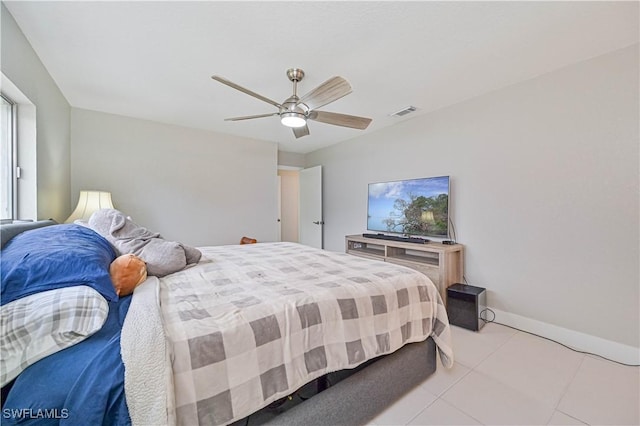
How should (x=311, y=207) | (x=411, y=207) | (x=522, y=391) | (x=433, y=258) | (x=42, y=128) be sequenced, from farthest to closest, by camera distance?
(x=311, y=207), (x=411, y=207), (x=433, y=258), (x=42, y=128), (x=522, y=391)

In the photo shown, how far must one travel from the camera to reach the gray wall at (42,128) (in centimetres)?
173

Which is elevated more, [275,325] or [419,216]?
[419,216]

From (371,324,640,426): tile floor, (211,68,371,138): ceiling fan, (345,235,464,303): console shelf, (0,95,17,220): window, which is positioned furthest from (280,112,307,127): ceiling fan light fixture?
(371,324,640,426): tile floor

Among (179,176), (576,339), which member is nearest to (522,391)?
(576,339)

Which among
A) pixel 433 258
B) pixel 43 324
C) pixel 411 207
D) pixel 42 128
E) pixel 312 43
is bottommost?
pixel 433 258

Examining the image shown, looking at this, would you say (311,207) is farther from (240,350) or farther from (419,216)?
(240,350)

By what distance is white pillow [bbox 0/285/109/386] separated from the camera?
29.7 inches

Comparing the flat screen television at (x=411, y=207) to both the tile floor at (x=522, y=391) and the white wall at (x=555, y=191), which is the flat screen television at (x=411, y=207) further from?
the tile floor at (x=522, y=391)

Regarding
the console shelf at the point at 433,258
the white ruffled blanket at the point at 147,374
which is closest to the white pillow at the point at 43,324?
the white ruffled blanket at the point at 147,374

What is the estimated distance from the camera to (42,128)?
2260 millimetres

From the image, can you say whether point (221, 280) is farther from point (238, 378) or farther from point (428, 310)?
point (428, 310)

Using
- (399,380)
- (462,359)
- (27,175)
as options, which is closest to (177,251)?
(27,175)

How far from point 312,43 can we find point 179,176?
9.50 feet

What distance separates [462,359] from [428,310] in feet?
2.38
